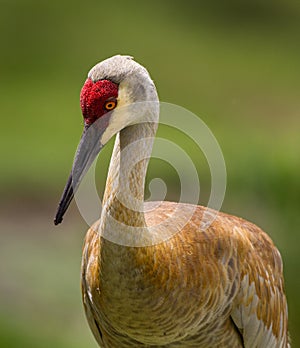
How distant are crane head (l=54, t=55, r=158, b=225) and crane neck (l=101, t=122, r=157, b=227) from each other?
0.20 ft

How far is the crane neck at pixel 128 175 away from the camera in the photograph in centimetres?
327

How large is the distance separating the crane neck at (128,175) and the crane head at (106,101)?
0.20 feet

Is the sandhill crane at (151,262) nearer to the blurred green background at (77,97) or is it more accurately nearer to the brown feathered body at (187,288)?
the brown feathered body at (187,288)

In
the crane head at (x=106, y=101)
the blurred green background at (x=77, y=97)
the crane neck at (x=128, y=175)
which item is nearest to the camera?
the crane head at (x=106, y=101)

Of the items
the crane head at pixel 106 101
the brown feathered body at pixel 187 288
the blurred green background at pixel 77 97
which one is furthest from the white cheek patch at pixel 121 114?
the blurred green background at pixel 77 97

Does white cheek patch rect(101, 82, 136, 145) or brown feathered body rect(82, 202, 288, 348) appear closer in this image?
white cheek patch rect(101, 82, 136, 145)

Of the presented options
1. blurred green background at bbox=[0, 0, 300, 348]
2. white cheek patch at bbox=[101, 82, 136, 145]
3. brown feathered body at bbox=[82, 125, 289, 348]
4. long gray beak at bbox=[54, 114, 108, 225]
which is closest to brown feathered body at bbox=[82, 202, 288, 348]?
brown feathered body at bbox=[82, 125, 289, 348]

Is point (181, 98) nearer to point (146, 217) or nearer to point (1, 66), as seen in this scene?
point (1, 66)

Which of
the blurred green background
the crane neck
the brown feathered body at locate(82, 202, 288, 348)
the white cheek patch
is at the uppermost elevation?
the white cheek patch

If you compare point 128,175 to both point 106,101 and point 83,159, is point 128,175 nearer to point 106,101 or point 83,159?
point 83,159

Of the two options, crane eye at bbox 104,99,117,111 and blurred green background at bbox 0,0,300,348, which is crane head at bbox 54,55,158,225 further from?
blurred green background at bbox 0,0,300,348

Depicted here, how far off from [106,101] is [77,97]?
8348mm

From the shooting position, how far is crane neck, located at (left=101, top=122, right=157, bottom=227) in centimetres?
327

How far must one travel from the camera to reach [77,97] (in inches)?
450
